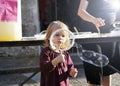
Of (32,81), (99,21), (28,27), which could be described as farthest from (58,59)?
(28,27)

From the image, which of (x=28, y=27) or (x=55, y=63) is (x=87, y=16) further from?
(x=28, y=27)

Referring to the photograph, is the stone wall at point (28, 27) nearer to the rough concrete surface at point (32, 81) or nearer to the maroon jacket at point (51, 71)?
the rough concrete surface at point (32, 81)

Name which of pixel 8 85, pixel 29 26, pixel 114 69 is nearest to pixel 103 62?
pixel 114 69

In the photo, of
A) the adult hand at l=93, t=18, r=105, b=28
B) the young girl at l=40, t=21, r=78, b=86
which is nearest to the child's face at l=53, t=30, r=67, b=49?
the young girl at l=40, t=21, r=78, b=86

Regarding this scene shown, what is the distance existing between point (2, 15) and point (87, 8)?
746 mm

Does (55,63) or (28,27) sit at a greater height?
(55,63)

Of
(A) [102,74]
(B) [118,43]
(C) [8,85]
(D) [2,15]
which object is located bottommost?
(C) [8,85]

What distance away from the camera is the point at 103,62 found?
10.6 feet

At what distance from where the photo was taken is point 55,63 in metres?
2.73

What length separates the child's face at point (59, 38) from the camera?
2.76 m

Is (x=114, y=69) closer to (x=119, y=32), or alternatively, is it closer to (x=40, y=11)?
(x=119, y=32)

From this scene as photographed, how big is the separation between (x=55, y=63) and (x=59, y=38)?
0.18m

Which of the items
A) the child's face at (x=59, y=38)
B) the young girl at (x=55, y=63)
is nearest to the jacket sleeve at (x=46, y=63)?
the young girl at (x=55, y=63)

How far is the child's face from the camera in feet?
9.05
